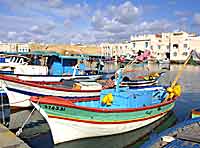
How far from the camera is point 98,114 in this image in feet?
36.4

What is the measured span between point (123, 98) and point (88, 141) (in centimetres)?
316

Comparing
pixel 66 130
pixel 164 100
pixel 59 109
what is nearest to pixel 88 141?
pixel 66 130

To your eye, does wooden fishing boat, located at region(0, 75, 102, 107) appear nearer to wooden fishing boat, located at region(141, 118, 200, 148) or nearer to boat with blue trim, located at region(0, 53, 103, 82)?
boat with blue trim, located at region(0, 53, 103, 82)

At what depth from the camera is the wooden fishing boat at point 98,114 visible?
10359 mm

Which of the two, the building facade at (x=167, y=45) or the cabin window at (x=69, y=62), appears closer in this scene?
the cabin window at (x=69, y=62)

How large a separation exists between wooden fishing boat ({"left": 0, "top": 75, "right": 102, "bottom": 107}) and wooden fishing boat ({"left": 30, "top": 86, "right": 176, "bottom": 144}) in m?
3.11

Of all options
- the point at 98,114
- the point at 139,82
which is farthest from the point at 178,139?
the point at 139,82

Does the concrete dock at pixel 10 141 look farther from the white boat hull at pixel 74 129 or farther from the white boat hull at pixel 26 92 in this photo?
the white boat hull at pixel 26 92

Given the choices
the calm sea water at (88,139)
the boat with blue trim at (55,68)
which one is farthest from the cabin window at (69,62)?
the calm sea water at (88,139)

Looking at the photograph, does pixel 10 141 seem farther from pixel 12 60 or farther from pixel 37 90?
pixel 12 60

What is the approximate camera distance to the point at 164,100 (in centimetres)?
1516

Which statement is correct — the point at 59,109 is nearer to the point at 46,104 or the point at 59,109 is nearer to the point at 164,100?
the point at 46,104

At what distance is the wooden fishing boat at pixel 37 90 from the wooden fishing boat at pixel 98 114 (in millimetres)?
3110

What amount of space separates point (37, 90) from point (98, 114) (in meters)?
6.46
